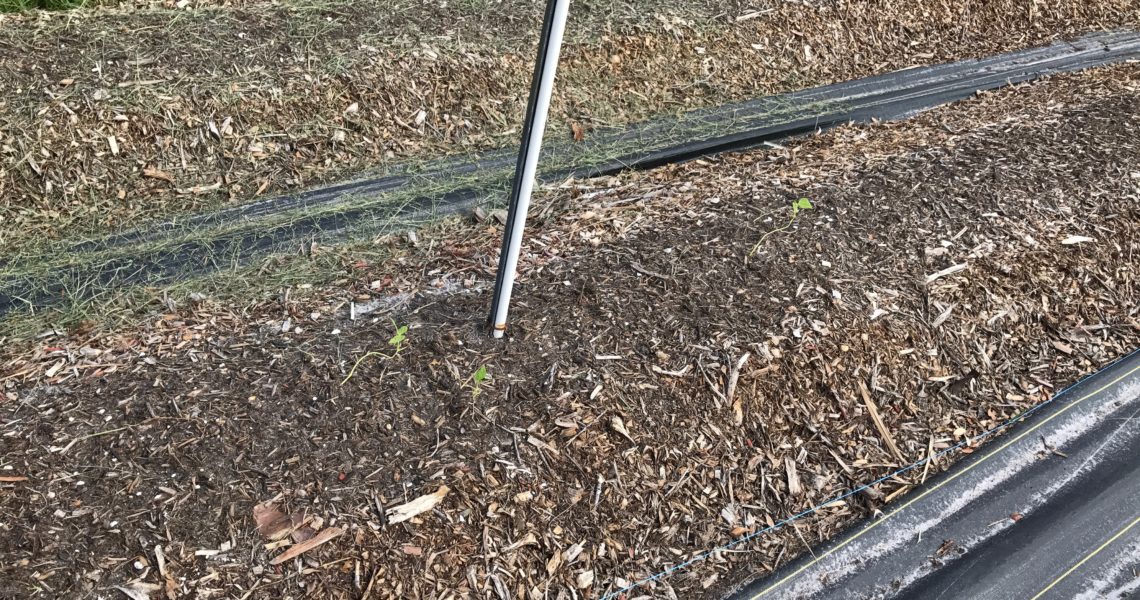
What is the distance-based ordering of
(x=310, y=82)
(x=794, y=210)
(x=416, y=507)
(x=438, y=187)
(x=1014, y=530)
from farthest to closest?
(x=310, y=82)
(x=438, y=187)
(x=794, y=210)
(x=1014, y=530)
(x=416, y=507)

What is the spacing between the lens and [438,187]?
15.2 ft

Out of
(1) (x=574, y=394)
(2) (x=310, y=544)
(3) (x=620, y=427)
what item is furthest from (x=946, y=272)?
(2) (x=310, y=544)

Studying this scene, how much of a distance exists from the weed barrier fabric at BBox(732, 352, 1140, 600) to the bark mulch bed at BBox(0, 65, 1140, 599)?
0.40 feet

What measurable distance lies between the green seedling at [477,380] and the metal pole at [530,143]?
20 cm

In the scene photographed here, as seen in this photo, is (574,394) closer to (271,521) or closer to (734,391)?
(734,391)

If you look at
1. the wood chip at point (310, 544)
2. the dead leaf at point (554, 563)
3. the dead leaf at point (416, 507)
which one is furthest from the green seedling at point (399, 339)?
the dead leaf at point (554, 563)

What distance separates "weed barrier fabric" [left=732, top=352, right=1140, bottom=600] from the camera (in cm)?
267

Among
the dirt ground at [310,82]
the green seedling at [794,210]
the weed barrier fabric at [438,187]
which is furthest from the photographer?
the dirt ground at [310,82]

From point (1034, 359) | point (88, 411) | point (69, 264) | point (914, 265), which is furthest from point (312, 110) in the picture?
point (1034, 359)

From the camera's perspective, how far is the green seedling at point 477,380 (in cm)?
292

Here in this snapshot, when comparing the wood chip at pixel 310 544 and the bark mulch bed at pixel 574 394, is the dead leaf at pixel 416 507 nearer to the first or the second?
the bark mulch bed at pixel 574 394

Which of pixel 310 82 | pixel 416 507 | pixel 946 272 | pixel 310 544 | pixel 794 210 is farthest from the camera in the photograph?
pixel 310 82

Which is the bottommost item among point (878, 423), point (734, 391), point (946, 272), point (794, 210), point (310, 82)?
point (878, 423)

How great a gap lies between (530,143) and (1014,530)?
2.41m
